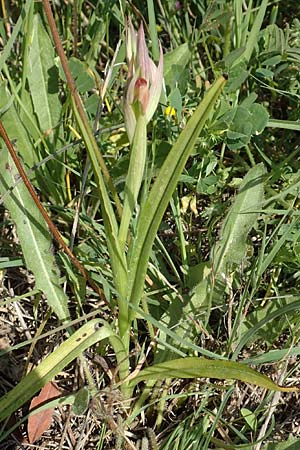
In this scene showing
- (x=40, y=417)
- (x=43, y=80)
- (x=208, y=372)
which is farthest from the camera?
(x=43, y=80)

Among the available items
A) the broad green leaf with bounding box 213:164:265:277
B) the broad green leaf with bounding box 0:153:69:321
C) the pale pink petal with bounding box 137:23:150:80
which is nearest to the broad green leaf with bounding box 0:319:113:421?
the broad green leaf with bounding box 0:153:69:321

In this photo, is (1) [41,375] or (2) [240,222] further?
(2) [240,222]

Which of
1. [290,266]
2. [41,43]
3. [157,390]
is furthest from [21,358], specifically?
[41,43]

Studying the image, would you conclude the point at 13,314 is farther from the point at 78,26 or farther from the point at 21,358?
the point at 78,26

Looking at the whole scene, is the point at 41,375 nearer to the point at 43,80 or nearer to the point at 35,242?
the point at 35,242

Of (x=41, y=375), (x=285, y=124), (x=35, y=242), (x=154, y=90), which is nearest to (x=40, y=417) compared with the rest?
(x=41, y=375)

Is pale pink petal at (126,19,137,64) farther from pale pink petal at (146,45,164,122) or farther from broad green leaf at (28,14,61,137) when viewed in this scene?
broad green leaf at (28,14,61,137)

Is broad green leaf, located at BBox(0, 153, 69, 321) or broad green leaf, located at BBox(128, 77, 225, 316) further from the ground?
broad green leaf, located at BBox(128, 77, 225, 316)

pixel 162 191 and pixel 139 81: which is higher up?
pixel 139 81
